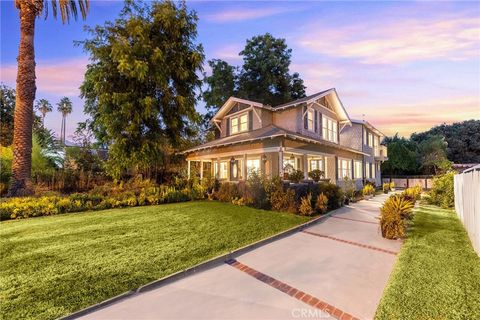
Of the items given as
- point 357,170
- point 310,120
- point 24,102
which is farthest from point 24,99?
point 357,170

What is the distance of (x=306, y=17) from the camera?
9.60 meters

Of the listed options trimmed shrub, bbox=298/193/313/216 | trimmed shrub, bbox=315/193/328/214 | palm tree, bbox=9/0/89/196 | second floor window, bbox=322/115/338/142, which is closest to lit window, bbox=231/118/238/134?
second floor window, bbox=322/115/338/142

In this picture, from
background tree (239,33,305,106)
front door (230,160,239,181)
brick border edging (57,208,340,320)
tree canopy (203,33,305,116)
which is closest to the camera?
brick border edging (57,208,340,320)

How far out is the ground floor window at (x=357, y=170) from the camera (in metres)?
20.3

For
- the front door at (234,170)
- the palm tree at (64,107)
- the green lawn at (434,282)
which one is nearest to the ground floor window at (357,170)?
→ the front door at (234,170)

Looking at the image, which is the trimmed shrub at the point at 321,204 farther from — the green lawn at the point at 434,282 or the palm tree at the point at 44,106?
the palm tree at the point at 44,106

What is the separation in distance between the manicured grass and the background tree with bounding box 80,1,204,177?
6789mm

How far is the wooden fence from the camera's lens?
26.5 metres

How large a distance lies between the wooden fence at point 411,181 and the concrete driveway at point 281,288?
27.0 m

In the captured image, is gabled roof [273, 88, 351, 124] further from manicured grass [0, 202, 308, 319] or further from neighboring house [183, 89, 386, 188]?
manicured grass [0, 202, 308, 319]

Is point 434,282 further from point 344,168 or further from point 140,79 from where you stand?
point 344,168

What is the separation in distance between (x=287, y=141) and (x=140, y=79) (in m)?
9.75

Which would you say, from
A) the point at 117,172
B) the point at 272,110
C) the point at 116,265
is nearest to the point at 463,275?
the point at 116,265

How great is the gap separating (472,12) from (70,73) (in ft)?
66.6
